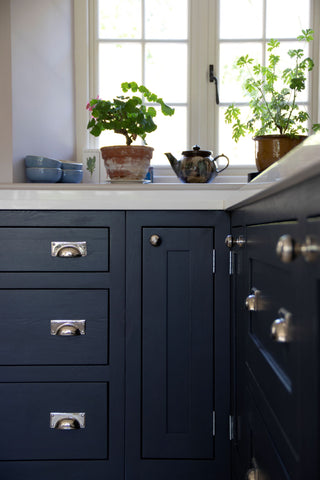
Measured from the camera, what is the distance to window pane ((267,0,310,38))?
2268 millimetres

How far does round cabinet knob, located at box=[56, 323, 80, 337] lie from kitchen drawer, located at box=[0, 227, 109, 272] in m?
0.17

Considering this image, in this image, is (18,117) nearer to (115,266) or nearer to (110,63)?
(110,63)

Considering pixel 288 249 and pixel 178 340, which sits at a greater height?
pixel 288 249

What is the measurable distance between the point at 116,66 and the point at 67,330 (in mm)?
1361

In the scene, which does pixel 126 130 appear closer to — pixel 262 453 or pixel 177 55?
pixel 177 55

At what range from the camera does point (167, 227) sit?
5.02 ft

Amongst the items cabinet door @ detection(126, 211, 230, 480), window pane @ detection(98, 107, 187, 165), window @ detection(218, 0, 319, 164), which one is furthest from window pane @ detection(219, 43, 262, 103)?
cabinet door @ detection(126, 211, 230, 480)

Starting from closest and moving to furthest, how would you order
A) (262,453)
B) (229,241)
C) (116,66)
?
(262,453), (229,241), (116,66)

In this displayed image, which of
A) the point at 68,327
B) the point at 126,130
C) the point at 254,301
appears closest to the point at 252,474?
the point at 254,301

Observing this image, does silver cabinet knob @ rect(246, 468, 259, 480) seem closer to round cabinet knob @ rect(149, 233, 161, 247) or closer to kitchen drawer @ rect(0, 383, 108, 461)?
kitchen drawer @ rect(0, 383, 108, 461)

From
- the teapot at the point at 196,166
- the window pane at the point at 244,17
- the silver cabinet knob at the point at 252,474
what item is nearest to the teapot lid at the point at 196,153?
the teapot at the point at 196,166

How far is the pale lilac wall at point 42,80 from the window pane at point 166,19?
367 millimetres

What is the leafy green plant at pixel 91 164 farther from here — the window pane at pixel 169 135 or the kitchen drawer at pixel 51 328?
the kitchen drawer at pixel 51 328

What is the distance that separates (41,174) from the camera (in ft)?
6.40
